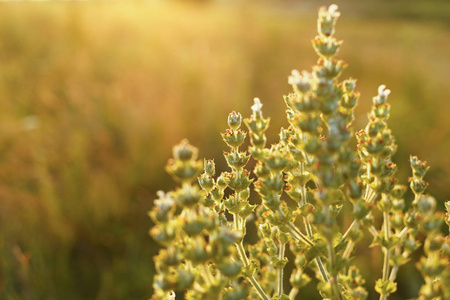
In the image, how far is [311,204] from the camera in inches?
41.8

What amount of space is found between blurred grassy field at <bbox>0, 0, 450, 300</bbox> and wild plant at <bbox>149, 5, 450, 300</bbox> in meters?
1.48

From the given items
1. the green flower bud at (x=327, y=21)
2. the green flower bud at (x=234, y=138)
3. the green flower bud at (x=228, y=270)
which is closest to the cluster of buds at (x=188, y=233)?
the green flower bud at (x=228, y=270)

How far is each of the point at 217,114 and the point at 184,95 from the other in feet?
1.59

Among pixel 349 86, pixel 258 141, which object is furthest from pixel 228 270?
pixel 349 86

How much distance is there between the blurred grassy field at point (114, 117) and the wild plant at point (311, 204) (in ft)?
4.85

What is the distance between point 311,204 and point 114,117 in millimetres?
3701

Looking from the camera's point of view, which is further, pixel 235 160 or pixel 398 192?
pixel 235 160

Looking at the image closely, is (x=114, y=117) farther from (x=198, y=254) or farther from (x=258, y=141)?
(x=198, y=254)

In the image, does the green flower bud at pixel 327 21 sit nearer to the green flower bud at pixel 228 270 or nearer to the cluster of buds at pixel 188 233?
the cluster of buds at pixel 188 233

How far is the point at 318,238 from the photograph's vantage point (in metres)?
0.97

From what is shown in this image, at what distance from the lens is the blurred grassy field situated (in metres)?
3.10

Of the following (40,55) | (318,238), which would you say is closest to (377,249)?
(318,238)

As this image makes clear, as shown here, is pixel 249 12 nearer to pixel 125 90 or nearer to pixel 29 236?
pixel 125 90

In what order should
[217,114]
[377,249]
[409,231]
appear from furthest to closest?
[217,114], [377,249], [409,231]
